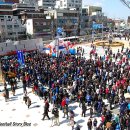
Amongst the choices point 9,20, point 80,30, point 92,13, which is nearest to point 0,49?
point 9,20

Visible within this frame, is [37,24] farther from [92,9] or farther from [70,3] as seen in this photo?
[70,3]

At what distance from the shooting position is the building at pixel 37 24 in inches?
3312

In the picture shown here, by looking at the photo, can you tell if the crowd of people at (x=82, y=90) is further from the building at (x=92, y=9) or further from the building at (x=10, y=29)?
the building at (x=92, y=9)

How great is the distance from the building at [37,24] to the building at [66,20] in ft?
13.8

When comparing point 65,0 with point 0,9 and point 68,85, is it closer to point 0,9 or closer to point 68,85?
point 0,9

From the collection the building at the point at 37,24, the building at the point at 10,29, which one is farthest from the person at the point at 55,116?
the building at the point at 37,24

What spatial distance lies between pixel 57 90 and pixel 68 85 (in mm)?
3398

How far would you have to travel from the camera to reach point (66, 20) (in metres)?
99.2

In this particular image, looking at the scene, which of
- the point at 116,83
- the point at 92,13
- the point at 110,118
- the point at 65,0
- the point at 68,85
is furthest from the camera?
the point at 65,0

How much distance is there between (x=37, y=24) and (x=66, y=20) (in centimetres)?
1732

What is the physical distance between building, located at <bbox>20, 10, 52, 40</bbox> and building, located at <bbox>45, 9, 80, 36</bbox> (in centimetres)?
421

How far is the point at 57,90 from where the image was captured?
2056 centimetres

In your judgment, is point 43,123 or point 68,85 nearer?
point 43,123

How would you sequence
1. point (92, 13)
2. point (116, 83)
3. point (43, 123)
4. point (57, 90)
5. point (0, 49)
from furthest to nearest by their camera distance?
point (92, 13) → point (0, 49) → point (116, 83) → point (57, 90) → point (43, 123)
